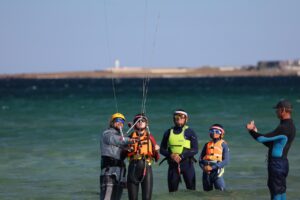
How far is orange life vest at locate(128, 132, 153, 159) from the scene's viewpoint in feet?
38.8

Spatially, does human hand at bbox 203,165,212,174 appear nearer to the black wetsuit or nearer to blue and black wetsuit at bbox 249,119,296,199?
the black wetsuit

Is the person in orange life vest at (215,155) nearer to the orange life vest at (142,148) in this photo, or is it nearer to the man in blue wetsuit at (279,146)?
the orange life vest at (142,148)

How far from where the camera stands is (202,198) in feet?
46.4

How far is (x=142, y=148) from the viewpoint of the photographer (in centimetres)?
1185

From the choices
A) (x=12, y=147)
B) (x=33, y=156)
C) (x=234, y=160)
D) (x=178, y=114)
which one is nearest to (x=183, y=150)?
(x=178, y=114)

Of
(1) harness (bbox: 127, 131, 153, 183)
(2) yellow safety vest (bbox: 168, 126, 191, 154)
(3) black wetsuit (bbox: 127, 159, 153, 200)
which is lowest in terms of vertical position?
(3) black wetsuit (bbox: 127, 159, 153, 200)

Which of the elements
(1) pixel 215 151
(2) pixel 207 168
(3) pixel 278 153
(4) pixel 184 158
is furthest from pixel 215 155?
(3) pixel 278 153

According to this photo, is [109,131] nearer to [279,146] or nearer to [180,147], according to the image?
[180,147]

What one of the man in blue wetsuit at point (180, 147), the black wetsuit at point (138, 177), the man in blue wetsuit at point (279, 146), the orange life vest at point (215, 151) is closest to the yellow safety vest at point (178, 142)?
the man in blue wetsuit at point (180, 147)

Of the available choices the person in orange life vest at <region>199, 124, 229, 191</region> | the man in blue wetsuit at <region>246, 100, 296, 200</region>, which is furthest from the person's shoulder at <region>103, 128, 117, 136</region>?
the person in orange life vest at <region>199, 124, 229, 191</region>

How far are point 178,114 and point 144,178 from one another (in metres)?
1.79

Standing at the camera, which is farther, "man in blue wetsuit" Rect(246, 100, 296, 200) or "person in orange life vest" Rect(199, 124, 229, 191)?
"person in orange life vest" Rect(199, 124, 229, 191)

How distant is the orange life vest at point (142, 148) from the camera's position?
11820 mm

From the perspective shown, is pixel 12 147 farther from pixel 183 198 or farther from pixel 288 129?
pixel 288 129
